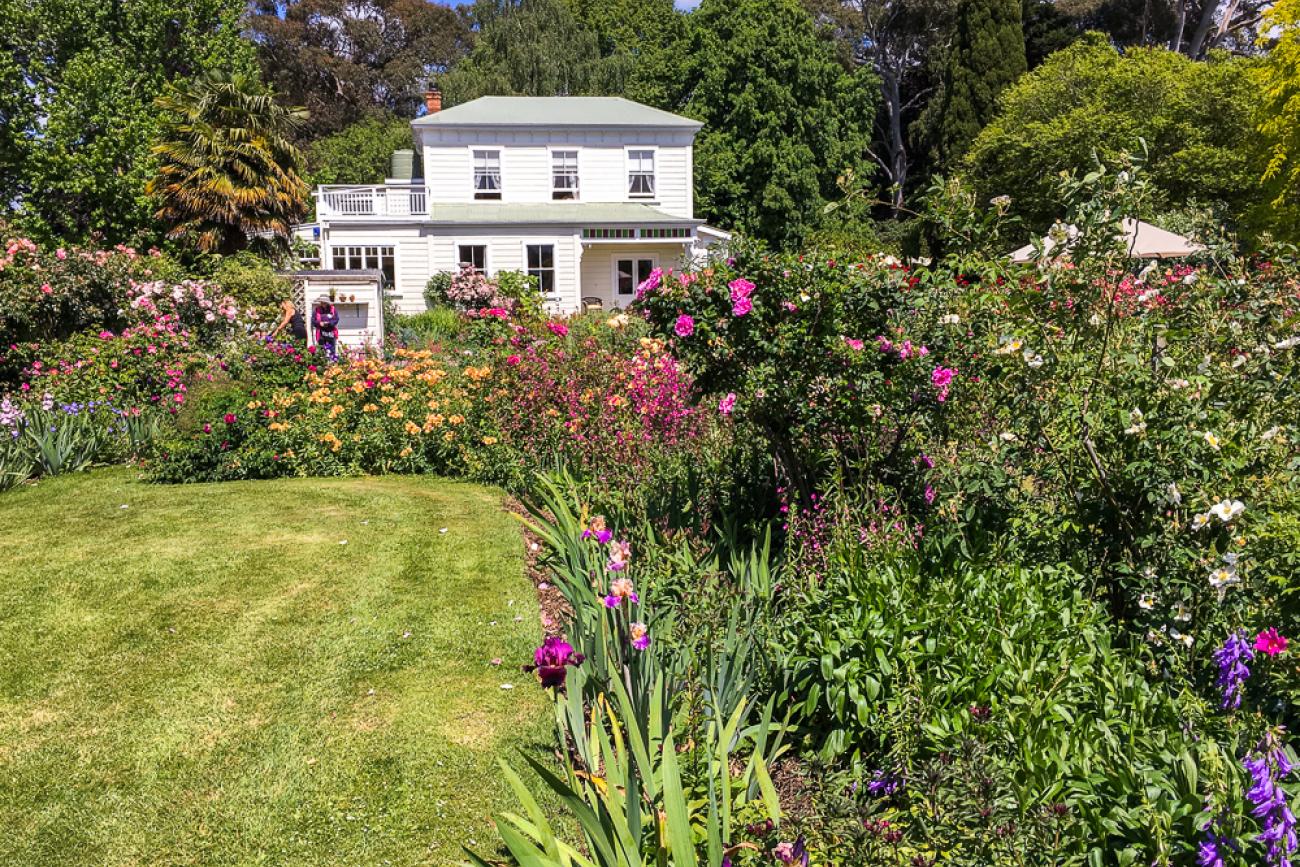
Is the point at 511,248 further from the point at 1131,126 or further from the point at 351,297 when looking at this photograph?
the point at 1131,126

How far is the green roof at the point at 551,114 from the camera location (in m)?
24.8

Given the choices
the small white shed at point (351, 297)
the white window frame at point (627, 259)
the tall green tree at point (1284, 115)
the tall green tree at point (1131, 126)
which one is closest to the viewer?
the tall green tree at point (1284, 115)

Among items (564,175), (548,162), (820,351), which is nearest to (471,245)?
(548,162)

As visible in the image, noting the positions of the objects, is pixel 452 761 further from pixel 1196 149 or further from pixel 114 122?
pixel 114 122

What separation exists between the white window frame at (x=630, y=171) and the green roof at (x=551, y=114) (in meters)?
0.70

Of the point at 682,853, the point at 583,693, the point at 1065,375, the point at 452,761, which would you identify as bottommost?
the point at 452,761

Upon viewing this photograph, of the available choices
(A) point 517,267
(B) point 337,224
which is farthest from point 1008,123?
(B) point 337,224

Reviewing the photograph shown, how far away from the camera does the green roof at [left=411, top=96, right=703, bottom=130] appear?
81.4 feet

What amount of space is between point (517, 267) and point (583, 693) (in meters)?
22.1

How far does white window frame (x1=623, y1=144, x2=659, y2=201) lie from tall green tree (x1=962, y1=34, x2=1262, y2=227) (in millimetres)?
8649

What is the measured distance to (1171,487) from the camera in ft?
10.1

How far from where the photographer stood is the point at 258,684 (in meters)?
4.16

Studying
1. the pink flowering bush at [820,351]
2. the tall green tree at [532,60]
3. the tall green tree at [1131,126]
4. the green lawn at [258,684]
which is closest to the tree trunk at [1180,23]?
the tall green tree at [1131,126]

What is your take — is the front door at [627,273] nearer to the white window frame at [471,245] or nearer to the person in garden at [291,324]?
the white window frame at [471,245]
